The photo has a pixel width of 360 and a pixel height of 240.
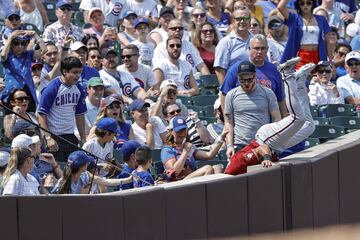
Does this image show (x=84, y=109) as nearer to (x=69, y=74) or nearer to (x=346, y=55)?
(x=69, y=74)

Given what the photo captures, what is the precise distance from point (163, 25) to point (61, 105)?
427 centimetres

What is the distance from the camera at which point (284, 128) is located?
11.1m

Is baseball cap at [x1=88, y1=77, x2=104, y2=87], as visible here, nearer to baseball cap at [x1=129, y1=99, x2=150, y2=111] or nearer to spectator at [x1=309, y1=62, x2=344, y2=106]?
baseball cap at [x1=129, y1=99, x2=150, y2=111]

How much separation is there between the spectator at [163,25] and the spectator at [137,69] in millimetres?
1414

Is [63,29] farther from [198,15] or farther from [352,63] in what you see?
[352,63]

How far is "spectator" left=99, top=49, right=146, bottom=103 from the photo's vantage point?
47.6 feet

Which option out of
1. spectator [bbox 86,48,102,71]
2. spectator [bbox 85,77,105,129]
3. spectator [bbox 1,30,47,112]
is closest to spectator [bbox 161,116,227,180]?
spectator [bbox 85,77,105,129]

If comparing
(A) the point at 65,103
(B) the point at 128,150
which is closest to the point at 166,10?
(A) the point at 65,103

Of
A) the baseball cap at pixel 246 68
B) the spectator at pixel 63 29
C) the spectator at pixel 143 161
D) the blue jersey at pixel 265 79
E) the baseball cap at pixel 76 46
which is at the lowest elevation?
the spectator at pixel 143 161

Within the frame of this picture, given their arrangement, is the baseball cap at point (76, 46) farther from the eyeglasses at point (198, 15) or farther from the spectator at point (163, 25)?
the eyeglasses at point (198, 15)

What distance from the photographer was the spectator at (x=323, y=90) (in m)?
15.5

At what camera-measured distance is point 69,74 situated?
42.2 feet

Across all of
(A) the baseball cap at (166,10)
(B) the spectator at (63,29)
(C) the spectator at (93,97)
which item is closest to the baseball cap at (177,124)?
(C) the spectator at (93,97)

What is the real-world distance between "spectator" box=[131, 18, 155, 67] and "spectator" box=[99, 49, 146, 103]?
3.67 ft
